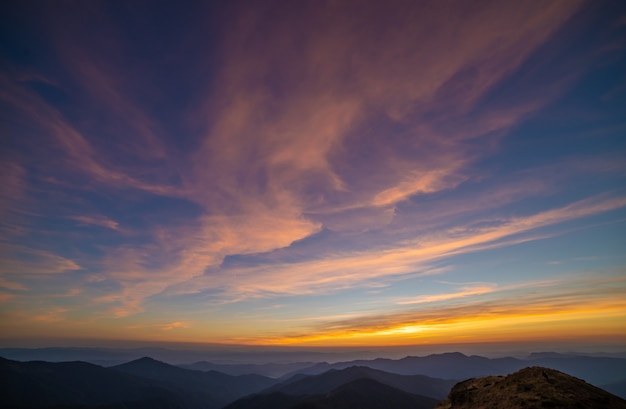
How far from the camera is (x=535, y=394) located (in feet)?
109

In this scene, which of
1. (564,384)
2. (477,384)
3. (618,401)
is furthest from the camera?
(477,384)

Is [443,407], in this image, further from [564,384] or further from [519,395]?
[564,384]

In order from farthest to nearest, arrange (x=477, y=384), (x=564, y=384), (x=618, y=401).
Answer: (x=477, y=384) → (x=564, y=384) → (x=618, y=401)

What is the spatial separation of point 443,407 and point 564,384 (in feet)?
62.1

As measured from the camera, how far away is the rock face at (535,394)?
30500mm

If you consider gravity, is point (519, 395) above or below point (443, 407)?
above

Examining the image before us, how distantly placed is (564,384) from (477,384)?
14362 mm

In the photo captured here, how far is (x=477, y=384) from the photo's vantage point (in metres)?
45.9

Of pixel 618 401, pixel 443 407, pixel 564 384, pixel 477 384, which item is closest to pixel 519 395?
pixel 564 384

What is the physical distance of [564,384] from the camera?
33.9 meters

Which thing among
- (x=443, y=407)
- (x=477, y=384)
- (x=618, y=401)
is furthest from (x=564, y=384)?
(x=443, y=407)

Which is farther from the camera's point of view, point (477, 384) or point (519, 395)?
point (477, 384)

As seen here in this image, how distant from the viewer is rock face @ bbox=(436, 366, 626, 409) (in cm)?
3050

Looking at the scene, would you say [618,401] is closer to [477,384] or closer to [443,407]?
[477,384]
